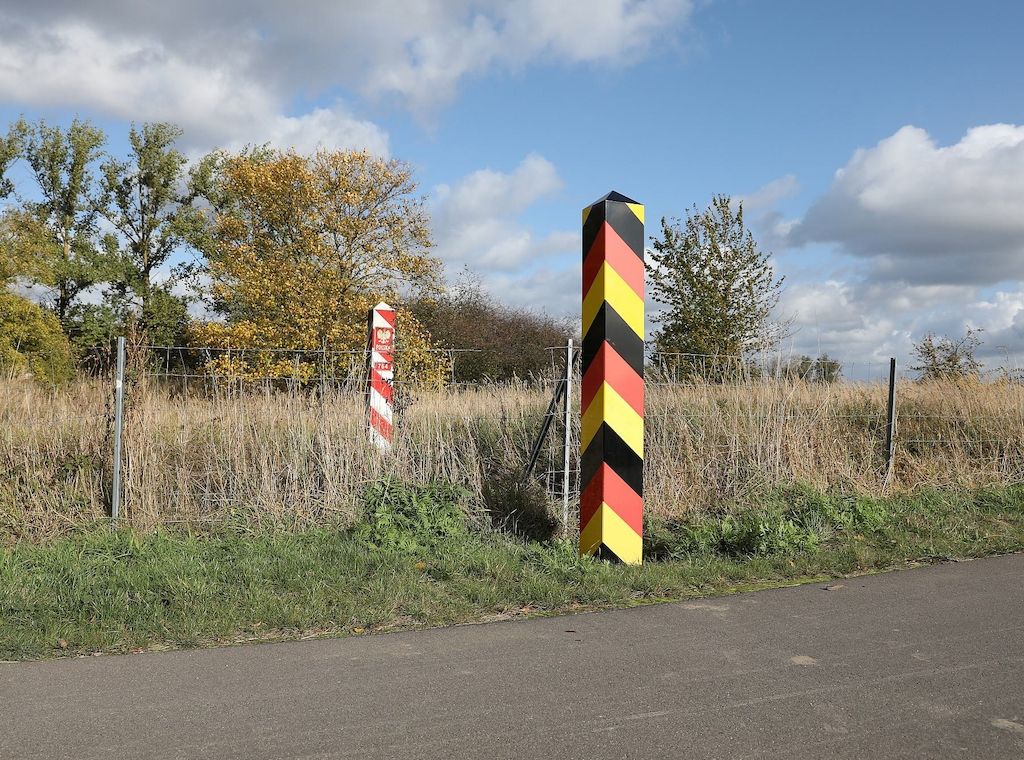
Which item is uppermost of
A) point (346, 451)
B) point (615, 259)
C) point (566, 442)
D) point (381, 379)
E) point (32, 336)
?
point (615, 259)

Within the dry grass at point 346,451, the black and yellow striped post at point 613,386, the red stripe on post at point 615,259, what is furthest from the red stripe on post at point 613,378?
the dry grass at point 346,451

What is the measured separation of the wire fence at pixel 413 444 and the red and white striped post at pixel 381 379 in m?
0.13

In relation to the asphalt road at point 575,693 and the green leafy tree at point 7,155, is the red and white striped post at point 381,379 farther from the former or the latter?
the green leafy tree at point 7,155

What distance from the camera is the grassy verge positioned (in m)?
4.86

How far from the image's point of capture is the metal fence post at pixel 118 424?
24.0ft

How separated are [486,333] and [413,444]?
37.4m

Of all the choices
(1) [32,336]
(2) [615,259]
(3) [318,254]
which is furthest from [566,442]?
(1) [32,336]

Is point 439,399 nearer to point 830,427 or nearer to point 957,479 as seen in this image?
point 830,427

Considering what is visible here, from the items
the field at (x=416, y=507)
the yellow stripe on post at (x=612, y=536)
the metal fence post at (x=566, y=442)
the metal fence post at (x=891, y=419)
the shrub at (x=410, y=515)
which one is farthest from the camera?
the metal fence post at (x=891, y=419)

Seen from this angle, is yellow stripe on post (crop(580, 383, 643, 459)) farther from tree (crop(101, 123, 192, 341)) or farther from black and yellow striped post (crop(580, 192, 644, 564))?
tree (crop(101, 123, 192, 341))

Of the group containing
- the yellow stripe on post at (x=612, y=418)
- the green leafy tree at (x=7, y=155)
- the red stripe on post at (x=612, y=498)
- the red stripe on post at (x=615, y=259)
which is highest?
the green leafy tree at (x=7, y=155)

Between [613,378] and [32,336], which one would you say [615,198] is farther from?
[32,336]

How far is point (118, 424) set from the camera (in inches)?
292

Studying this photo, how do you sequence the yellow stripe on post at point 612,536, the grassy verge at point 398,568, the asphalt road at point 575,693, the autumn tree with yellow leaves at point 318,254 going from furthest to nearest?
the autumn tree with yellow leaves at point 318,254, the yellow stripe on post at point 612,536, the grassy verge at point 398,568, the asphalt road at point 575,693
